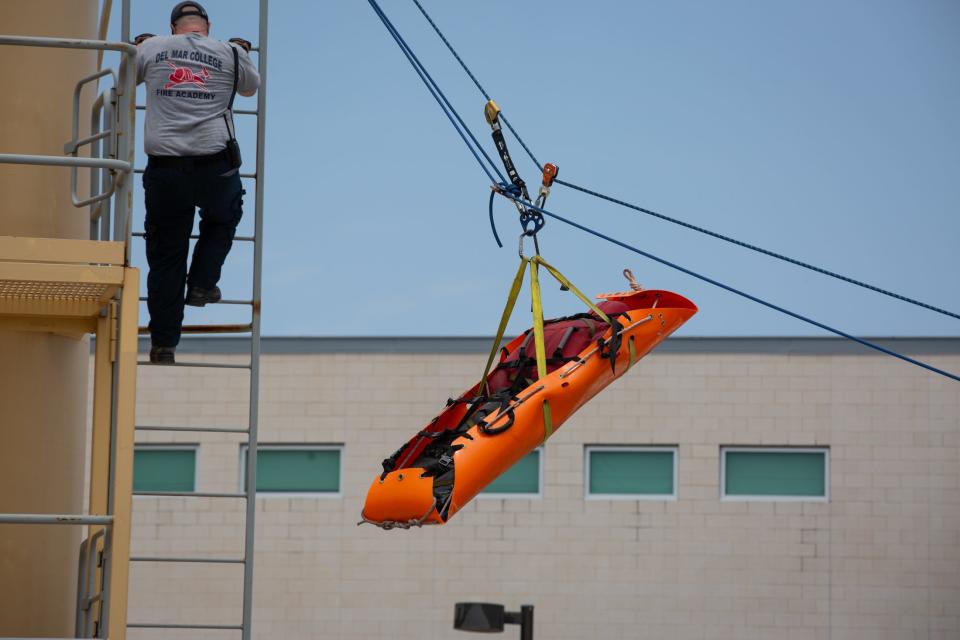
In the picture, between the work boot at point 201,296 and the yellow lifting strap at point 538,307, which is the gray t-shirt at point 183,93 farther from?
the yellow lifting strap at point 538,307

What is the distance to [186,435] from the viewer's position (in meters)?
19.2

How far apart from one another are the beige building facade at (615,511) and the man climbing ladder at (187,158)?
1089 cm

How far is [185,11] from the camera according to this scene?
24.5 feet

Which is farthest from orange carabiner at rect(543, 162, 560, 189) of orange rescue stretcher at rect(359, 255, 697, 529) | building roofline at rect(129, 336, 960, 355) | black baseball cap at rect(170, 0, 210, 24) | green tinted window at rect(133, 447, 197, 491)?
green tinted window at rect(133, 447, 197, 491)

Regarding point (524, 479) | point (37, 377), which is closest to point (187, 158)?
point (37, 377)

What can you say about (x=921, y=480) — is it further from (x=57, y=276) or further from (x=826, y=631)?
(x=57, y=276)

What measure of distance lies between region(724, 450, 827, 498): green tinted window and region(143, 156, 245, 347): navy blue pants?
12.1 meters

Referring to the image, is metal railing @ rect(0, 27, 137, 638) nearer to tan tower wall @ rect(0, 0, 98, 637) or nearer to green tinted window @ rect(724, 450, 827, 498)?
tan tower wall @ rect(0, 0, 98, 637)

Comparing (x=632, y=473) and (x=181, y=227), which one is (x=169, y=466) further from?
(x=181, y=227)

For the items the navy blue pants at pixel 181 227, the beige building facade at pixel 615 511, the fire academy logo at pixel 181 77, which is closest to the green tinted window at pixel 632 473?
the beige building facade at pixel 615 511

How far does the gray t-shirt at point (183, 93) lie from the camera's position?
7293 millimetres

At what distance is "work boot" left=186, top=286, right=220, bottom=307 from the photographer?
778 cm

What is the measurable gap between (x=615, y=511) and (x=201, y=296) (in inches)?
460

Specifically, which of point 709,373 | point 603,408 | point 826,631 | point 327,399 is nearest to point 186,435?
point 327,399
